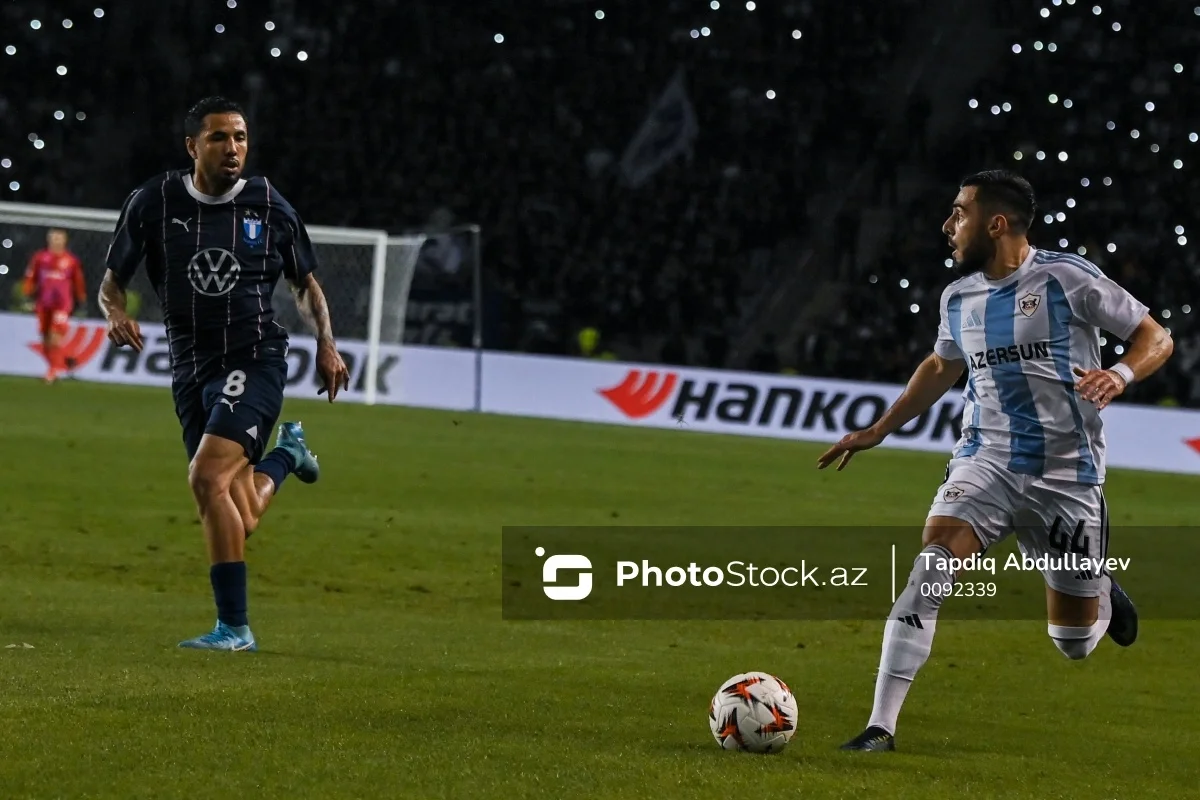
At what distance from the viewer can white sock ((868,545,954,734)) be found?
603 centimetres

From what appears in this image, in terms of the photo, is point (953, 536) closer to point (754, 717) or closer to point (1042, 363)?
point (1042, 363)

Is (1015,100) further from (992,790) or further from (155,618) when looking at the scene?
(992,790)

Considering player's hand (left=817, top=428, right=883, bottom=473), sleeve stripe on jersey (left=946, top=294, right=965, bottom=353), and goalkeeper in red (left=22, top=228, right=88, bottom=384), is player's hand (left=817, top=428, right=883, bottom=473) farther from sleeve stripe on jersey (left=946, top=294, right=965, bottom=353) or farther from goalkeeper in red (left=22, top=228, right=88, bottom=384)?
goalkeeper in red (left=22, top=228, right=88, bottom=384)

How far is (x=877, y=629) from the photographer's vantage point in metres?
9.90

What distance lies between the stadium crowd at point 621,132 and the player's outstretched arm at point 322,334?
60.3 feet

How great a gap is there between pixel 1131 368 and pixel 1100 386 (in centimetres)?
29

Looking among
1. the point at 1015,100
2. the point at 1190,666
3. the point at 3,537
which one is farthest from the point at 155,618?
the point at 1015,100

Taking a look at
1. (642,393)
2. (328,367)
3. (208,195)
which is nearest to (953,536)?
(328,367)

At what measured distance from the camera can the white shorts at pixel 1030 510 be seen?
6438 mm

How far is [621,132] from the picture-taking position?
31.9 meters

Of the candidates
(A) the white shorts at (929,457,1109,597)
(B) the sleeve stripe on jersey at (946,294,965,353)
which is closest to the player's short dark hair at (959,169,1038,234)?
(B) the sleeve stripe on jersey at (946,294,965,353)

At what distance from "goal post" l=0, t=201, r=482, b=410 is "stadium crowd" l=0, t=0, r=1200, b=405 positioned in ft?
9.03

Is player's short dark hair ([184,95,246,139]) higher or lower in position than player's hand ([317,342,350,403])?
higher

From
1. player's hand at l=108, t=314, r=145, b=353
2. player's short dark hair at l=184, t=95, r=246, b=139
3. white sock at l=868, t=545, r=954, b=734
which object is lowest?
white sock at l=868, t=545, r=954, b=734
